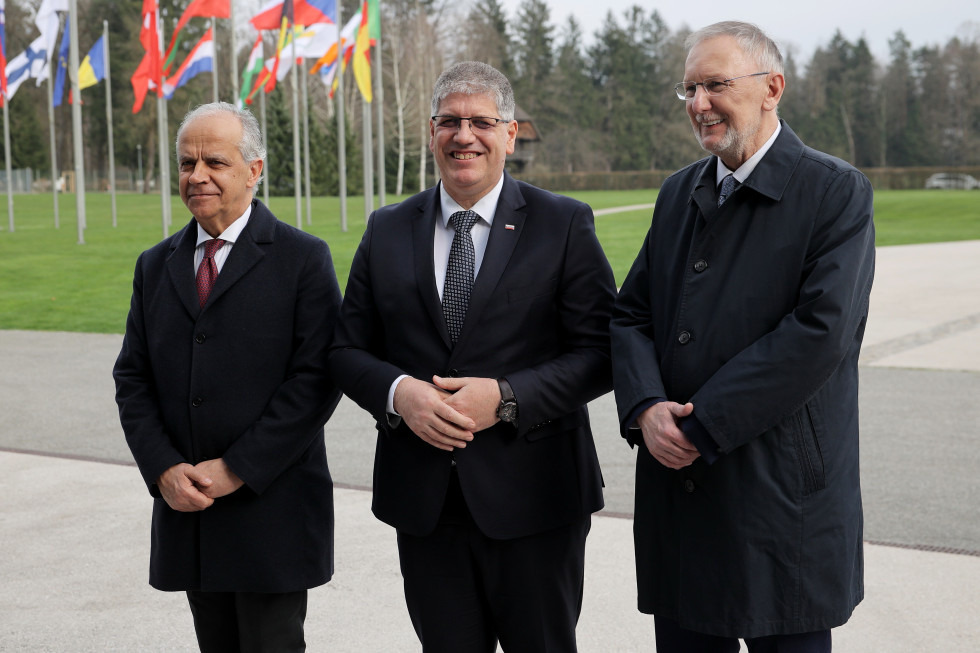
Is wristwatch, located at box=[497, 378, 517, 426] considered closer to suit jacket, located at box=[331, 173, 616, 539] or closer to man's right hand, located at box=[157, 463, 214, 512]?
suit jacket, located at box=[331, 173, 616, 539]

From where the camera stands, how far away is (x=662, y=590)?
9.40 feet

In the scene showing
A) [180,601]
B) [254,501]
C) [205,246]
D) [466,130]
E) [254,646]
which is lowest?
[180,601]

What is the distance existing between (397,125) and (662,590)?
60.1 meters

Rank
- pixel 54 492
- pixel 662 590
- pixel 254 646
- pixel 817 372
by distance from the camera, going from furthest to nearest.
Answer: pixel 54 492
pixel 254 646
pixel 662 590
pixel 817 372

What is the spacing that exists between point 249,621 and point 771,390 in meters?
1.71

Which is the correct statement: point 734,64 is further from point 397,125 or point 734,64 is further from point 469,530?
point 397,125

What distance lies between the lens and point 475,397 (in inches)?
110

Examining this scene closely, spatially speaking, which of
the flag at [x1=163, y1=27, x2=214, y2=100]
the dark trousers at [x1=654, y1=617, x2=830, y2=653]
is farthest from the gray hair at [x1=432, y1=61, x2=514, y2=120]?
the flag at [x1=163, y1=27, x2=214, y2=100]

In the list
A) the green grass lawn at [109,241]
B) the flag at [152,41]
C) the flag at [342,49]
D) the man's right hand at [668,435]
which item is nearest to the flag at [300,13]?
the flag at [342,49]

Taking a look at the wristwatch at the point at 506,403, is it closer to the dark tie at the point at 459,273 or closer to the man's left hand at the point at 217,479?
the dark tie at the point at 459,273

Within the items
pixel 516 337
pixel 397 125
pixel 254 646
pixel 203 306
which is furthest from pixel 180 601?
pixel 397 125

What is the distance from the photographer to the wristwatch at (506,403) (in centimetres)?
284

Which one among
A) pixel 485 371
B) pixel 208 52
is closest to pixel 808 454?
pixel 485 371

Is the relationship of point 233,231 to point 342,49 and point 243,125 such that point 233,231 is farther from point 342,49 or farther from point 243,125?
point 342,49
